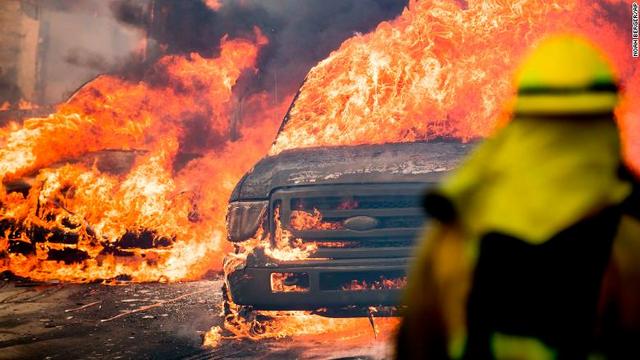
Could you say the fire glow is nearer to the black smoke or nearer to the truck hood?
the truck hood

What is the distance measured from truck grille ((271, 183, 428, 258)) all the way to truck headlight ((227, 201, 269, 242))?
0.38 ft

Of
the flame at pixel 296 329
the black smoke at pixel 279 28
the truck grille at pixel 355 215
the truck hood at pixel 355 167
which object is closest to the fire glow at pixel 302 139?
the truck hood at pixel 355 167

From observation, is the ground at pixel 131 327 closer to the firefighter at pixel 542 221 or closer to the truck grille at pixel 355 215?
the truck grille at pixel 355 215

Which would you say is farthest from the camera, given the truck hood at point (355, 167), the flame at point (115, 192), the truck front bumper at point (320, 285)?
the flame at point (115, 192)

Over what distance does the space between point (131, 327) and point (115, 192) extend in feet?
8.58

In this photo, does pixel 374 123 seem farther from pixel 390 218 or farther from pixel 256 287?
pixel 256 287

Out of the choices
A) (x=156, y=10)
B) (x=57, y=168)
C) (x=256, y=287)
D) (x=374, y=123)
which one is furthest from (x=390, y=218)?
(x=156, y=10)

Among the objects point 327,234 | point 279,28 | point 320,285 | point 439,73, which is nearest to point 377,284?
point 320,285

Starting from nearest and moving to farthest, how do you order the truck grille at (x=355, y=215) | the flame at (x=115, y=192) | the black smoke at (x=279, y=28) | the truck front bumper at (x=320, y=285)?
the truck front bumper at (x=320, y=285) → the truck grille at (x=355, y=215) → the flame at (x=115, y=192) → the black smoke at (x=279, y=28)

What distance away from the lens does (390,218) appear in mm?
5336

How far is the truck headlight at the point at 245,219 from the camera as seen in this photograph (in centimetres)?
536

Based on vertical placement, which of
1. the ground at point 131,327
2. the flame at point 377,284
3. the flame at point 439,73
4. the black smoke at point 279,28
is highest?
the black smoke at point 279,28

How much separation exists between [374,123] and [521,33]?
116 inches

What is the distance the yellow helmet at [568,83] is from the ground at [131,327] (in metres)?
4.07
